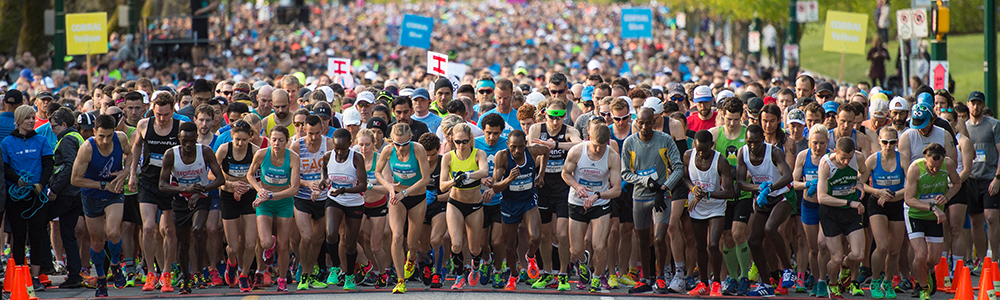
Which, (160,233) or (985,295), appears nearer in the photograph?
(985,295)

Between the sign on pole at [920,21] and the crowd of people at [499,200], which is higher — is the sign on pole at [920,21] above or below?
above

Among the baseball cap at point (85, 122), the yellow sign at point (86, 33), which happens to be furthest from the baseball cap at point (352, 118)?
the yellow sign at point (86, 33)

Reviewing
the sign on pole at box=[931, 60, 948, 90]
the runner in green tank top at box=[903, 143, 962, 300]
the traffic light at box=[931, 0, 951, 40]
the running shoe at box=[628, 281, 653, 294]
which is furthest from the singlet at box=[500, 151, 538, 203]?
the traffic light at box=[931, 0, 951, 40]

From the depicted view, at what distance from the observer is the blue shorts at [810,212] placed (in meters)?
10.3

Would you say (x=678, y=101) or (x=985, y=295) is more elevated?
(x=678, y=101)

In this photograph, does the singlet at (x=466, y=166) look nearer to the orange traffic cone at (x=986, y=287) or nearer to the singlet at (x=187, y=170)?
the singlet at (x=187, y=170)

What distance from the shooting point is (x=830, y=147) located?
35.7 ft

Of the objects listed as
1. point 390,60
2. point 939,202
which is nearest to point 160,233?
point 939,202

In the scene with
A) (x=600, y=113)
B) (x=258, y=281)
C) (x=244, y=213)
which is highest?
(x=600, y=113)

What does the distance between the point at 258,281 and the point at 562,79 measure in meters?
4.28

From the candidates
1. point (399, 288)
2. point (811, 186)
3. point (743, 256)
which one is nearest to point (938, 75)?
point (811, 186)

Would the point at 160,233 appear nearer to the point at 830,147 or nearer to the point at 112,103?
the point at 112,103

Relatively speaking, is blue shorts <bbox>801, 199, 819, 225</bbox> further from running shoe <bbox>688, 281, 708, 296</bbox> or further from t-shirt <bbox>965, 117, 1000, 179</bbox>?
t-shirt <bbox>965, 117, 1000, 179</bbox>

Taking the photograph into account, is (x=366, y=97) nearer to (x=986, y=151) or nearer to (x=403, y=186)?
(x=403, y=186)
